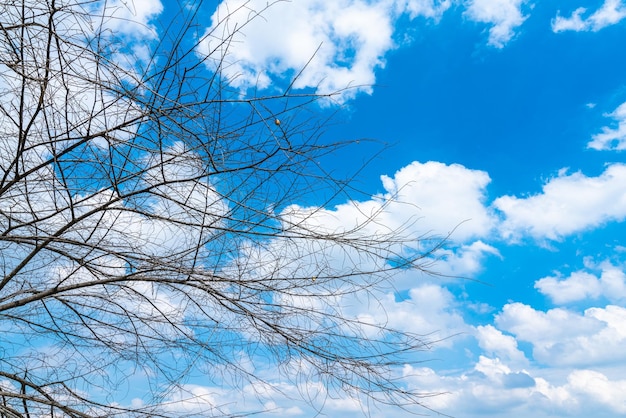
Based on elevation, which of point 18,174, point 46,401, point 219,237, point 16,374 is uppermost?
point 18,174

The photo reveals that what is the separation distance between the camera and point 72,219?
329 cm

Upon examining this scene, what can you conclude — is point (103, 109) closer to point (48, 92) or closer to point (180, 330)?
point (48, 92)

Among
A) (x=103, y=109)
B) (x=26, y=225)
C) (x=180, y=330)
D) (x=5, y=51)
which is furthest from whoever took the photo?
(x=180, y=330)

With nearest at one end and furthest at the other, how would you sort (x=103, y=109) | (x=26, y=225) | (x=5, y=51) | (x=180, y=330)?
(x=5, y=51), (x=103, y=109), (x=26, y=225), (x=180, y=330)

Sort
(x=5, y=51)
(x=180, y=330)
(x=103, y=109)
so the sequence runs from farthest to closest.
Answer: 1. (x=180, y=330)
2. (x=103, y=109)
3. (x=5, y=51)

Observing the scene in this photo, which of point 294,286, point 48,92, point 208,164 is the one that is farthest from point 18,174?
point 294,286

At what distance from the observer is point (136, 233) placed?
345 cm

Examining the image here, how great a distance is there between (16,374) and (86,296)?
0.58 meters

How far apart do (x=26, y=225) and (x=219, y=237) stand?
1113 millimetres

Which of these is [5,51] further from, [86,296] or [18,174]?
[86,296]

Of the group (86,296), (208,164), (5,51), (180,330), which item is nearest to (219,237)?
(208,164)

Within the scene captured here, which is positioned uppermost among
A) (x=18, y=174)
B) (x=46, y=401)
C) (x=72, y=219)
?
(x=18, y=174)

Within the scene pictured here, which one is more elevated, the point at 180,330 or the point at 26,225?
the point at 26,225

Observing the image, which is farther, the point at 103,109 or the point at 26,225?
the point at 26,225
